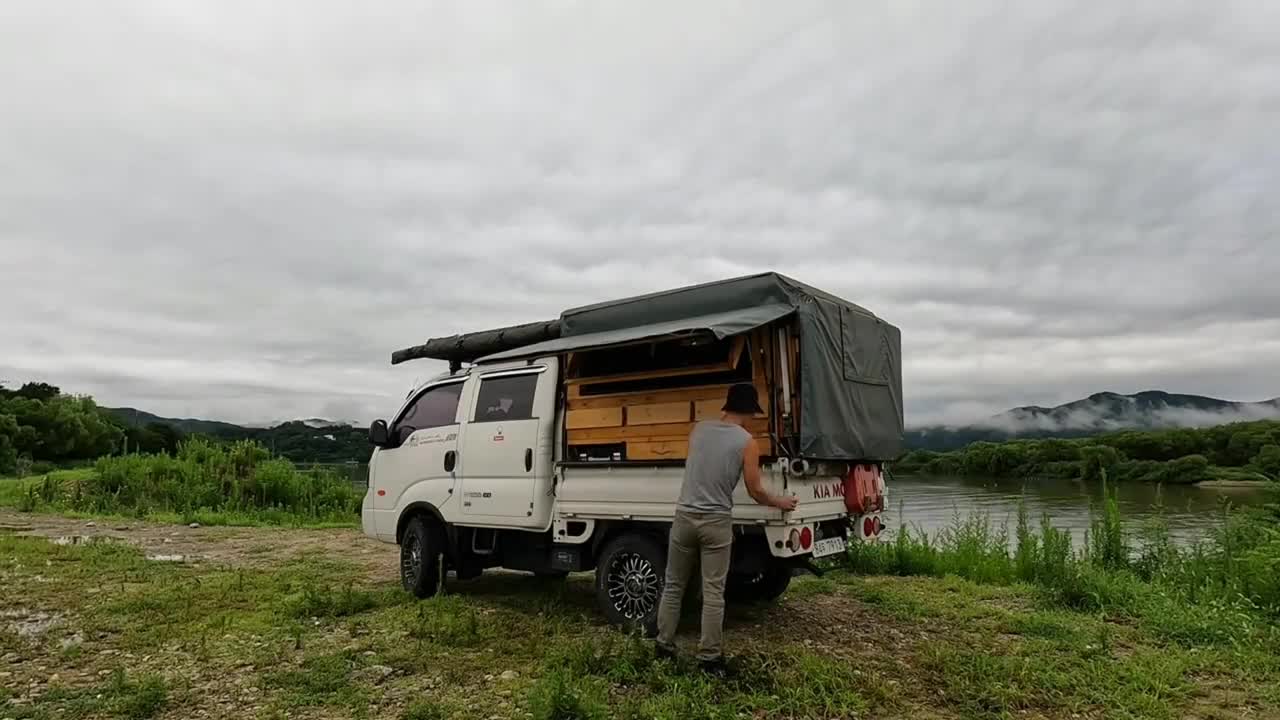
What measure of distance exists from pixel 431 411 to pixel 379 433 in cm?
64

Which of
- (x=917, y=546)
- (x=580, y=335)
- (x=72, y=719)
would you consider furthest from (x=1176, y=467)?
(x=72, y=719)

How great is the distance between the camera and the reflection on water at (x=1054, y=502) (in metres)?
8.99

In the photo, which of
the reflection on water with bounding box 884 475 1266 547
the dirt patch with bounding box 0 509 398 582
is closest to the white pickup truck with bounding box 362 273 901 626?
the reflection on water with bounding box 884 475 1266 547

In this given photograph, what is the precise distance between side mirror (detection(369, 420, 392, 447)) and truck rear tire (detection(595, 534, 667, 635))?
2933mm

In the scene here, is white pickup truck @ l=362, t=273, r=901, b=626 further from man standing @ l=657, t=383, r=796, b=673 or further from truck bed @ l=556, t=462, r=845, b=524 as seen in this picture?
man standing @ l=657, t=383, r=796, b=673

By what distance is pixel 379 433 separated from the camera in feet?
25.8

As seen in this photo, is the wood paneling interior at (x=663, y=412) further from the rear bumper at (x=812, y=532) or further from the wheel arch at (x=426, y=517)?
the wheel arch at (x=426, y=517)

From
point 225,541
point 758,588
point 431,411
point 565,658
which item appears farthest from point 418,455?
point 225,541

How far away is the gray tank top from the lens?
16.1ft

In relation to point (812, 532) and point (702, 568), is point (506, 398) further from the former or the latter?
point (812, 532)

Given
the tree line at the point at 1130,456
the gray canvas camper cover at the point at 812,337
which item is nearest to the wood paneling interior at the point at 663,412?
the gray canvas camper cover at the point at 812,337

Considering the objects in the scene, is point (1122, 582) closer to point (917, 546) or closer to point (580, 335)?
point (917, 546)

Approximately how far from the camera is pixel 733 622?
249 inches

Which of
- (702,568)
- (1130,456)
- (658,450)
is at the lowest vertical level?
(702,568)
